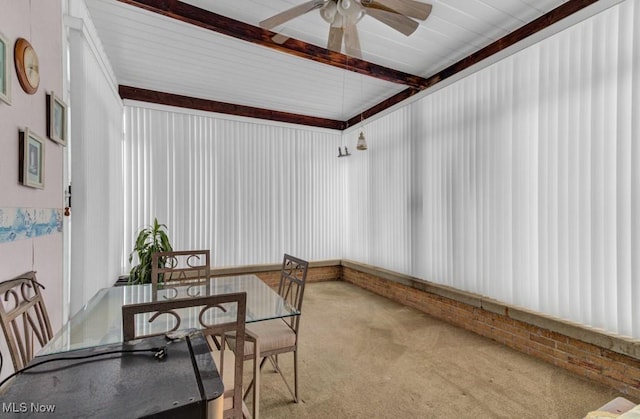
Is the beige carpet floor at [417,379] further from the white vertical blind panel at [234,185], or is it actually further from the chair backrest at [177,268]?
the white vertical blind panel at [234,185]

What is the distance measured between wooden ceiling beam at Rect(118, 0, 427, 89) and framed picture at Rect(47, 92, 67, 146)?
1030 millimetres

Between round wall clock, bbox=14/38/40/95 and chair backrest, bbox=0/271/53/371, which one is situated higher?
round wall clock, bbox=14/38/40/95

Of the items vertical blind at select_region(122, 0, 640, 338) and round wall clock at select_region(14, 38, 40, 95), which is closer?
round wall clock at select_region(14, 38, 40, 95)

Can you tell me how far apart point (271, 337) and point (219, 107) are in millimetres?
3867

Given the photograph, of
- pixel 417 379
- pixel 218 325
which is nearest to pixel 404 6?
pixel 218 325

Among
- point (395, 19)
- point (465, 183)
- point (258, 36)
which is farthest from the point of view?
point (465, 183)

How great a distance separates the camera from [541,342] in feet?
9.00

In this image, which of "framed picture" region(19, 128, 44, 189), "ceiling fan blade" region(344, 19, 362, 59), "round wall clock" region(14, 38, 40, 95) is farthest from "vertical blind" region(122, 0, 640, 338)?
"round wall clock" region(14, 38, 40, 95)

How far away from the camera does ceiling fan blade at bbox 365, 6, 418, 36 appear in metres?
2.10

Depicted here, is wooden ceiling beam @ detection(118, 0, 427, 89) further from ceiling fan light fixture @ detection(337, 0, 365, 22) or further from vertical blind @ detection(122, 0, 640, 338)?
ceiling fan light fixture @ detection(337, 0, 365, 22)

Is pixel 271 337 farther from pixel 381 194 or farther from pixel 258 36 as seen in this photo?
pixel 381 194

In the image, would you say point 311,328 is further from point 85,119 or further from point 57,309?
point 85,119

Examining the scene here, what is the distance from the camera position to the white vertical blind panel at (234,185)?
429 cm

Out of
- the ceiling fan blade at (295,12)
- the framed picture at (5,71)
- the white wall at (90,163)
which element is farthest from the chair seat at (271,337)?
the ceiling fan blade at (295,12)
